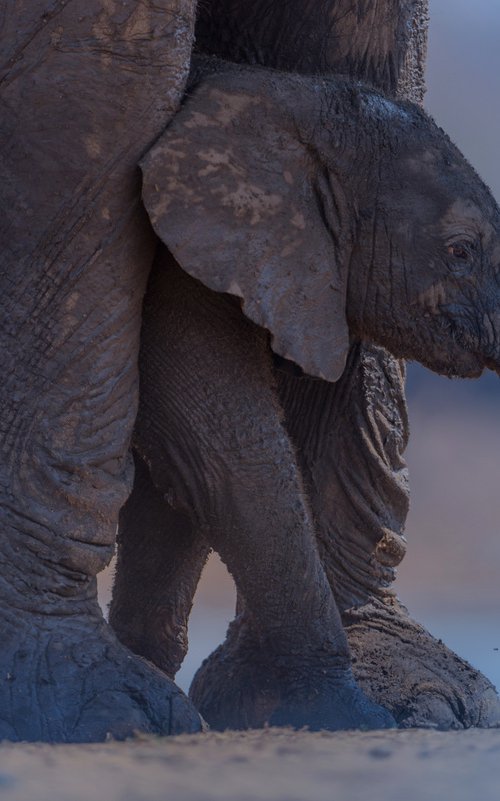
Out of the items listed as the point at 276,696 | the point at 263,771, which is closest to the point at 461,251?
the point at 276,696

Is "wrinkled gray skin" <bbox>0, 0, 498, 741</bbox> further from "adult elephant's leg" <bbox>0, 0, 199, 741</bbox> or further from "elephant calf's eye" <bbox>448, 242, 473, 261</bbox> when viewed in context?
"elephant calf's eye" <bbox>448, 242, 473, 261</bbox>

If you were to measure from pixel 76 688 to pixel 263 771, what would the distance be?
904 millimetres

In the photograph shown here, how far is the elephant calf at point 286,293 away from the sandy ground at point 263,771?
95 cm

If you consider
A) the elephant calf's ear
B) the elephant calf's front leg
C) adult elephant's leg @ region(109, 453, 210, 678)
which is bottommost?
adult elephant's leg @ region(109, 453, 210, 678)

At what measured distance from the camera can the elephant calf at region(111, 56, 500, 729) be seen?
276 centimetres

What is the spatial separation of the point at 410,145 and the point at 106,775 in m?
1.55

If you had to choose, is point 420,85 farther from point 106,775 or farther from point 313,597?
point 106,775

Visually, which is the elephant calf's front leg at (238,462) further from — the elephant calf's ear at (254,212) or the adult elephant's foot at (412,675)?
the adult elephant's foot at (412,675)

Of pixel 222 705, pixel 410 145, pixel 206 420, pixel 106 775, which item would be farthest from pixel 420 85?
pixel 106 775

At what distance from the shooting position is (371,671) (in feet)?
10.8

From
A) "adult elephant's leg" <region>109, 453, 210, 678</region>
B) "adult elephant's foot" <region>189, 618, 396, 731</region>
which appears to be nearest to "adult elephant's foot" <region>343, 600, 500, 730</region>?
"adult elephant's foot" <region>189, 618, 396, 731</region>

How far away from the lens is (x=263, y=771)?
170cm

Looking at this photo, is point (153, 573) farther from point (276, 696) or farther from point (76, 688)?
point (76, 688)

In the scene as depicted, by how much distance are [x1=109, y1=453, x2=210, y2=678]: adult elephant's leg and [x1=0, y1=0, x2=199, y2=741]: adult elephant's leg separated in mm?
694
